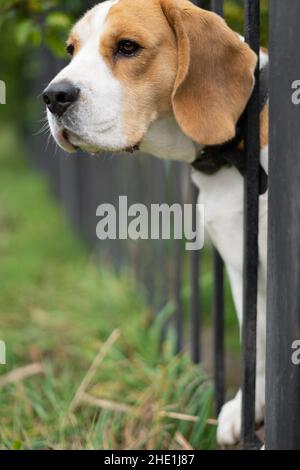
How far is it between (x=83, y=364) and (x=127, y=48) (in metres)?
1.98

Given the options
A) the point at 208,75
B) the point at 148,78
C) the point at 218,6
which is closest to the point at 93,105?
the point at 148,78

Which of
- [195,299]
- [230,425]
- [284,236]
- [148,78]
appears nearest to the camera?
[284,236]

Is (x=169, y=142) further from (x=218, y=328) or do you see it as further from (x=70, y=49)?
(x=218, y=328)

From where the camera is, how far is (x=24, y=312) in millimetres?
4785

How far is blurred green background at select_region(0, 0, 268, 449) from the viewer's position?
9.32ft

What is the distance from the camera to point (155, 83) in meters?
2.31

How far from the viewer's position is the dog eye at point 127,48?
7.52 ft

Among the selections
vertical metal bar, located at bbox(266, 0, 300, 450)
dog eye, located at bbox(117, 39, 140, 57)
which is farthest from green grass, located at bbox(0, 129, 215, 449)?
dog eye, located at bbox(117, 39, 140, 57)

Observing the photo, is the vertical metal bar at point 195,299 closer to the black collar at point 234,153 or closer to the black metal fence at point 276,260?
the black metal fence at point 276,260

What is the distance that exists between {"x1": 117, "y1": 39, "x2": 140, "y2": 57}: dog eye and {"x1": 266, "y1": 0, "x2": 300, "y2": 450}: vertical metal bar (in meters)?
0.52

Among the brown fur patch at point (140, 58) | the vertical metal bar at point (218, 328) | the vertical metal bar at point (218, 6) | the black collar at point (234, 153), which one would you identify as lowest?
the vertical metal bar at point (218, 328)

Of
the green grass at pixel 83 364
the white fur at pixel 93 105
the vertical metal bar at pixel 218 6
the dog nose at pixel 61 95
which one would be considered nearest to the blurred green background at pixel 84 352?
the green grass at pixel 83 364
